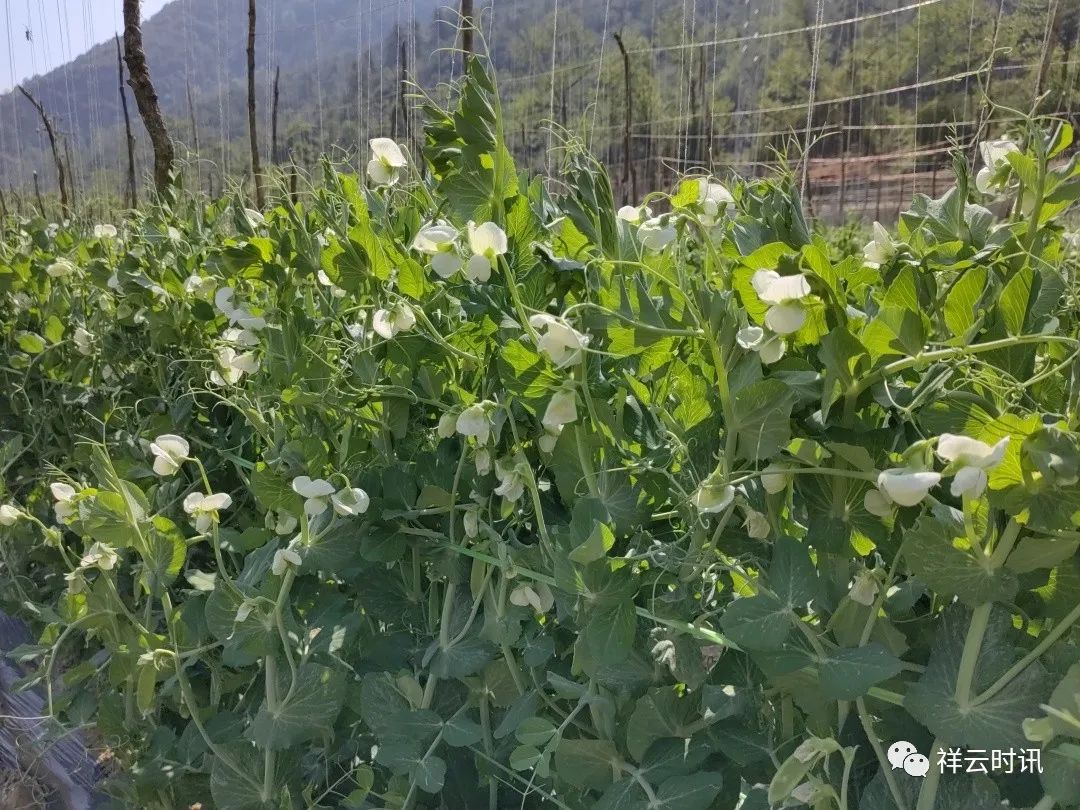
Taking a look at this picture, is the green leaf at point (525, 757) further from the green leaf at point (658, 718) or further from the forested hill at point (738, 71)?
the forested hill at point (738, 71)

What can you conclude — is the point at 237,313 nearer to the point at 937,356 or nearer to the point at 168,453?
the point at 168,453

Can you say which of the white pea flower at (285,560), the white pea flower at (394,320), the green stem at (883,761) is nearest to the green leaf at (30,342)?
the white pea flower at (285,560)

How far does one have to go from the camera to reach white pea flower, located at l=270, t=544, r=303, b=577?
872mm

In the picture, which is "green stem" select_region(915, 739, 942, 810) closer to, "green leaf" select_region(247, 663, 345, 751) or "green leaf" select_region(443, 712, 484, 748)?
"green leaf" select_region(443, 712, 484, 748)

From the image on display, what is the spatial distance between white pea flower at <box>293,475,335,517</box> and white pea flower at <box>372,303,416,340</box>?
0.51 feet

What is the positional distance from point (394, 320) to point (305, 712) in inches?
17.7

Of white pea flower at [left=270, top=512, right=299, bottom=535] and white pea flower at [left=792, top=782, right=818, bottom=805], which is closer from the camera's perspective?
white pea flower at [left=792, top=782, right=818, bottom=805]

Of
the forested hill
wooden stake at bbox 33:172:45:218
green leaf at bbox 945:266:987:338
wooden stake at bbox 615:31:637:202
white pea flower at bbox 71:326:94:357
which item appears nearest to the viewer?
green leaf at bbox 945:266:987:338

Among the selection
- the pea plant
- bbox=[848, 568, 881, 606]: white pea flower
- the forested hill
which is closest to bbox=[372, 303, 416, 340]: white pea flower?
the pea plant

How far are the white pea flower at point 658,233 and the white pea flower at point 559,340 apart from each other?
0.13m

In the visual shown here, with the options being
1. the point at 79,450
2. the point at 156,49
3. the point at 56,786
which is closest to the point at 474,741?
the point at 79,450

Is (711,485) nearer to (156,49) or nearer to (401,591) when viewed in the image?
(401,591)

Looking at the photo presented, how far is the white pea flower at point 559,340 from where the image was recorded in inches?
25.3

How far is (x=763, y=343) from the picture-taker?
1.96 feet
